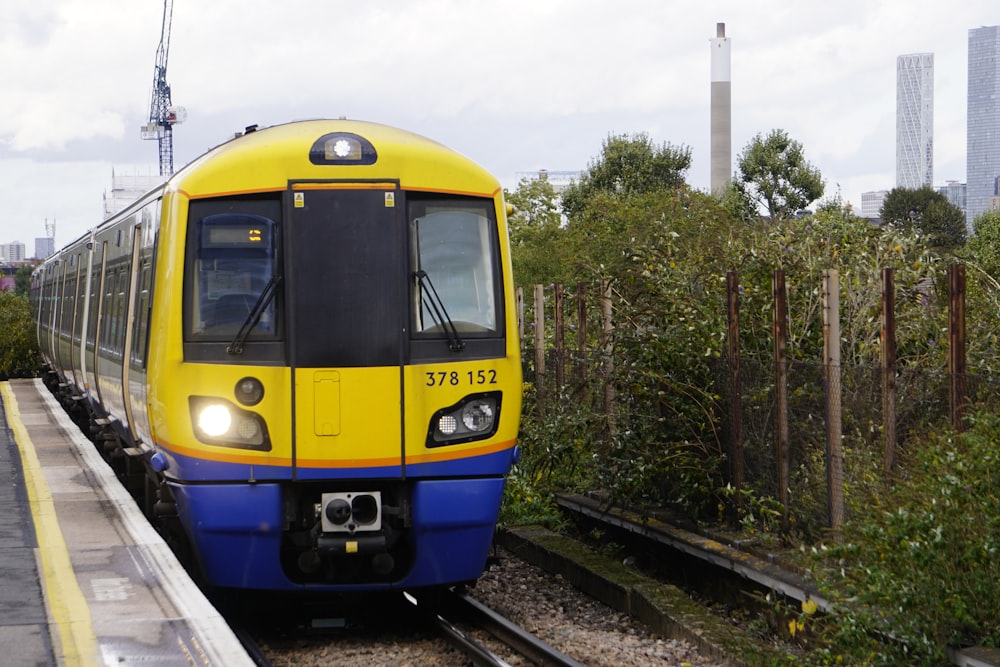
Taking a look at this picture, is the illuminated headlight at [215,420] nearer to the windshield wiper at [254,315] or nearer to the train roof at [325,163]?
the windshield wiper at [254,315]

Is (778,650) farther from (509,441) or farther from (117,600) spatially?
(117,600)

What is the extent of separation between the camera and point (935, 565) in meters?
6.18

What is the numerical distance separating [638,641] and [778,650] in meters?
1.51

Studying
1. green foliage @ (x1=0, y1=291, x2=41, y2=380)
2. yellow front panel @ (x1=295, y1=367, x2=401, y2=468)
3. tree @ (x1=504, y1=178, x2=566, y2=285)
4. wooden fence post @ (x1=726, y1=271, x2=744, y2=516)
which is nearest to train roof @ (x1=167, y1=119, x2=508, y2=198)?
yellow front panel @ (x1=295, y1=367, x2=401, y2=468)

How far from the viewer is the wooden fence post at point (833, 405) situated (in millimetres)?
8648

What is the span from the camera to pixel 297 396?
25.8 feet

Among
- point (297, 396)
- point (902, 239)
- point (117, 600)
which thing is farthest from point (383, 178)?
point (902, 239)

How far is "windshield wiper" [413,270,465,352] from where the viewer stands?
8.27 metres

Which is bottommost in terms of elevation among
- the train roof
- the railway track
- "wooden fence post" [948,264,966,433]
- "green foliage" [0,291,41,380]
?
the railway track

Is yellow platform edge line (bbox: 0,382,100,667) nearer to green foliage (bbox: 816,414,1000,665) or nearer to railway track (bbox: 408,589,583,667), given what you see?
railway track (bbox: 408,589,583,667)

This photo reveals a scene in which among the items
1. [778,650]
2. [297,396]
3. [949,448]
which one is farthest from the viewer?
[297,396]

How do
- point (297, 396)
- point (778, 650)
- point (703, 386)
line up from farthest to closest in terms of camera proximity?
point (703, 386) → point (297, 396) → point (778, 650)

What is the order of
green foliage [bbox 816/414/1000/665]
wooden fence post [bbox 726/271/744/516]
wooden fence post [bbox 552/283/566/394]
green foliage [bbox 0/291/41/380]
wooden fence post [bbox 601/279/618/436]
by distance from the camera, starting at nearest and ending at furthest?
green foliage [bbox 816/414/1000/665], wooden fence post [bbox 726/271/744/516], wooden fence post [bbox 601/279/618/436], wooden fence post [bbox 552/283/566/394], green foliage [bbox 0/291/41/380]

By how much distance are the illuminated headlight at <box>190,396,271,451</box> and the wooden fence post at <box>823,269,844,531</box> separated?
364 cm
